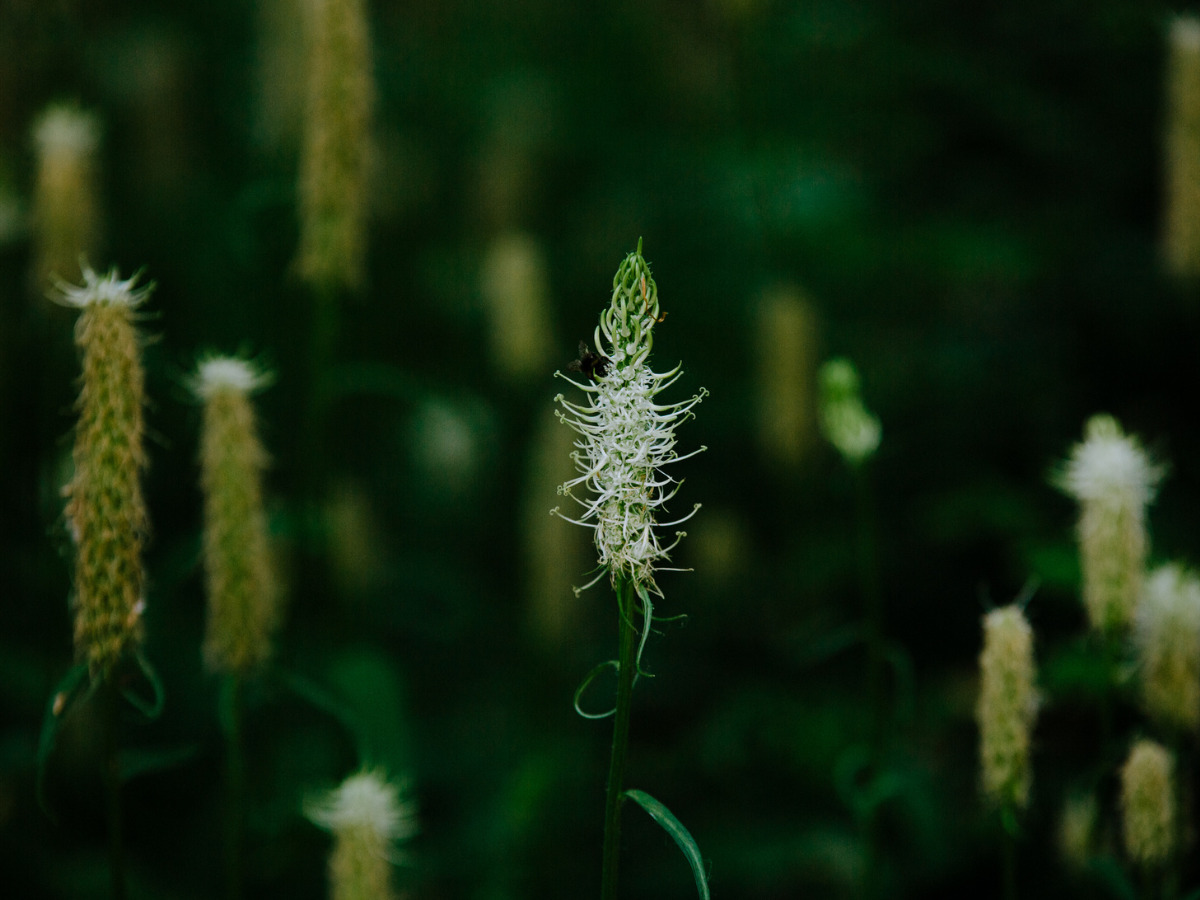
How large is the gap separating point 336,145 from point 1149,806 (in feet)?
7.84

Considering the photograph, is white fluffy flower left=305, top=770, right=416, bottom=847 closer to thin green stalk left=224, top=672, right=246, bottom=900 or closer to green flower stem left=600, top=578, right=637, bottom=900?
thin green stalk left=224, top=672, right=246, bottom=900

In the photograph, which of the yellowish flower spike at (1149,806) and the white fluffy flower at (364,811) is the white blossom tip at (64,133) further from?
the yellowish flower spike at (1149,806)

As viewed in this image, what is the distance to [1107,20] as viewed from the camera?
413 centimetres

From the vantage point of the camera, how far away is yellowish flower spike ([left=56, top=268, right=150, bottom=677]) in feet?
5.91

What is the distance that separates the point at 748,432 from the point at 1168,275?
1923mm

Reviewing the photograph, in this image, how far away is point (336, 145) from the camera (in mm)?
2877

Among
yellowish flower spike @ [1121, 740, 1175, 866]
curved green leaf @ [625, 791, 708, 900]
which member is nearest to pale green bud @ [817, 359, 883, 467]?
yellowish flower spike @ [1121, 740, 1175, 866]

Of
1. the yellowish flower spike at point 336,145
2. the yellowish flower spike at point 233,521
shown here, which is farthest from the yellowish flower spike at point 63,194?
the yellowish flower spike at point 233,521

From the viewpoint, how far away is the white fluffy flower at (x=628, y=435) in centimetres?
148

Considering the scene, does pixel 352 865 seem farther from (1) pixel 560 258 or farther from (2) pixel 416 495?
(1) pixel 560 258

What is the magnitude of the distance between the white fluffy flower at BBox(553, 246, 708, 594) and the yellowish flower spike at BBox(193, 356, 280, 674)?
0.88 metres

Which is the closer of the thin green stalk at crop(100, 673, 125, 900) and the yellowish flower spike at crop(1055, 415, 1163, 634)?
the thin green stalk at crop(100, 673, 125, 900)

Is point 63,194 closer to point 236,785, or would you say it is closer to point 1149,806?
point 236,785

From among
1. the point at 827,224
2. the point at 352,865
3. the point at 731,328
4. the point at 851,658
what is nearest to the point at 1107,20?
the point at 827,224
